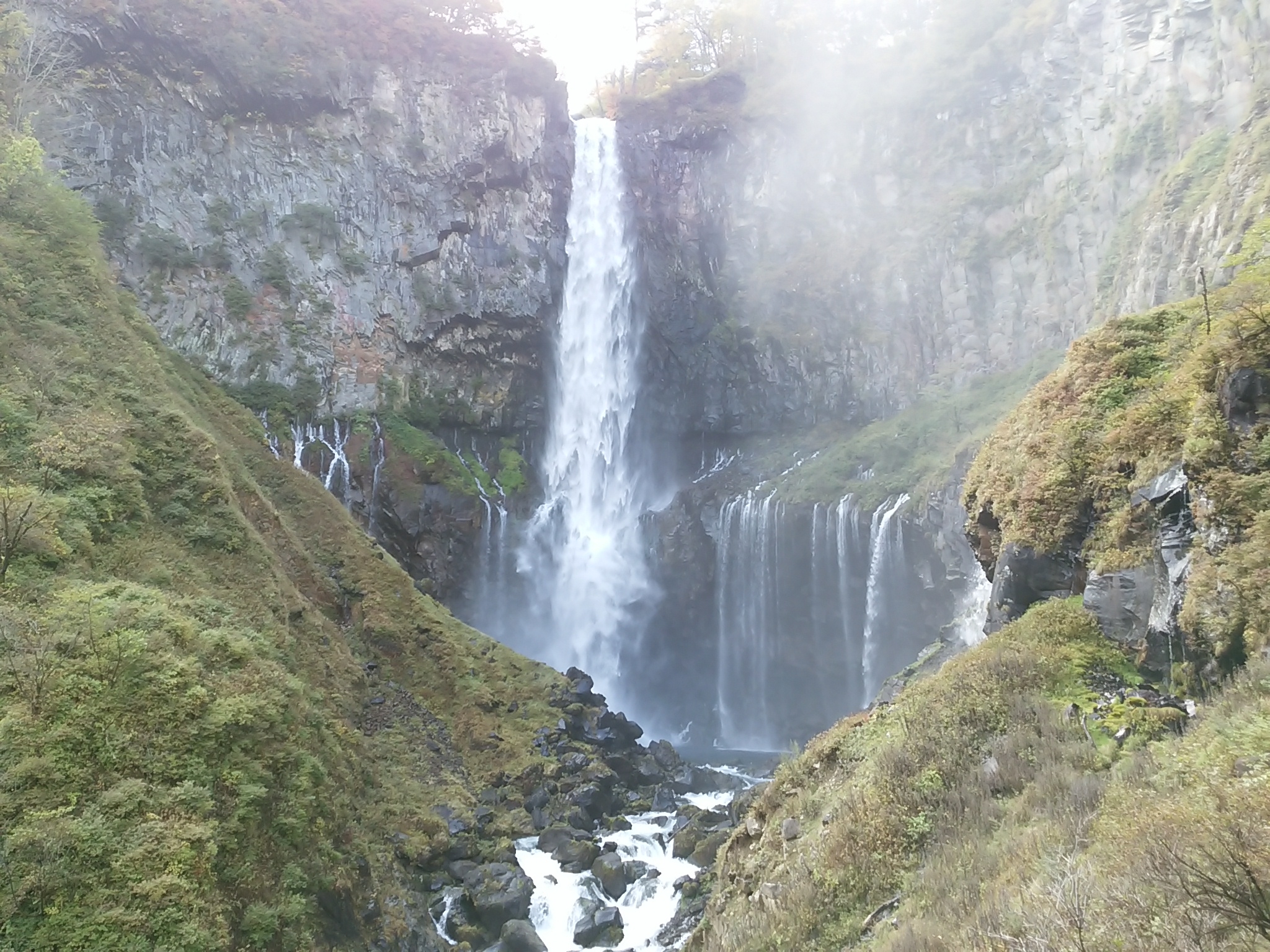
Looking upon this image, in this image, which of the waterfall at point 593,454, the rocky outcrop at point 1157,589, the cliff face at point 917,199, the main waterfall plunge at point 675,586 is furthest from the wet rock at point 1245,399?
the waterfall at point 593,454

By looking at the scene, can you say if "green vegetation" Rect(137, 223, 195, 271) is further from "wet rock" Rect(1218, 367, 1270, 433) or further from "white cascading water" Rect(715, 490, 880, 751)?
"wet rock" Rect(1218, 367, 1270, 433)

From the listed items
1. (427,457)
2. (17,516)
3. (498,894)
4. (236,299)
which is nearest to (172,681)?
(17,516)

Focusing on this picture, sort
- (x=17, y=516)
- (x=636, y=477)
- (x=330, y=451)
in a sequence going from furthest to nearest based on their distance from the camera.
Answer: (x=636, y=477)
(x=330, y=451)
(x=17, y=516)

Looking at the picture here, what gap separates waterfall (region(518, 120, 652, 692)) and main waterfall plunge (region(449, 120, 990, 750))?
0.23 ft

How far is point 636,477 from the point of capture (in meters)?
39.1

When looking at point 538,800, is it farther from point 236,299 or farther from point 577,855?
point 236,299

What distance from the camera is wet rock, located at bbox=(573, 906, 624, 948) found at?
43.0ft

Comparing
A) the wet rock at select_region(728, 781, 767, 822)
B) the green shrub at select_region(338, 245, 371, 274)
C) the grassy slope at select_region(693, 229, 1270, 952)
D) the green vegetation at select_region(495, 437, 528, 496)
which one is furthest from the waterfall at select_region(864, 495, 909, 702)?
the green shrub at select_region(338, 245, 371, 274)

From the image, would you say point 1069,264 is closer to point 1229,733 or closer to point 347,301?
point 347,301

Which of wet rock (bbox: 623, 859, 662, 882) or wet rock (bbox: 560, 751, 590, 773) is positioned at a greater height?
wet rock (bbox: 560, 751, 590, 773)

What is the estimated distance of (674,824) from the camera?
17.7 metres

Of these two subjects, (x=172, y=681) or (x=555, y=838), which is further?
(x=555, y=838)

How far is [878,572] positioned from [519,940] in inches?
859

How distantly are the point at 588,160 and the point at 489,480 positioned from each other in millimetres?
18322
